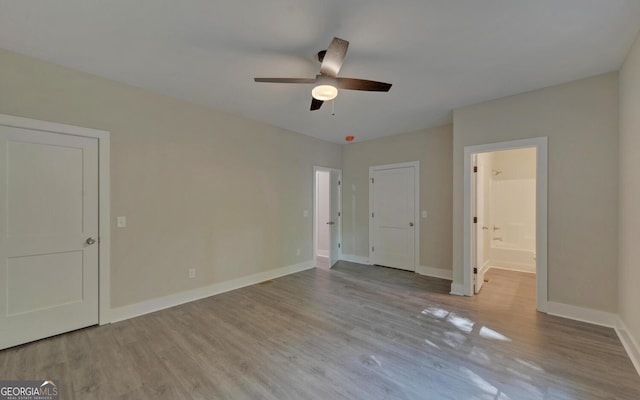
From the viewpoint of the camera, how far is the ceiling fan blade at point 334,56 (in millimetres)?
1935

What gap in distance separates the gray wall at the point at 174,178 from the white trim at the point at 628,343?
165 inches

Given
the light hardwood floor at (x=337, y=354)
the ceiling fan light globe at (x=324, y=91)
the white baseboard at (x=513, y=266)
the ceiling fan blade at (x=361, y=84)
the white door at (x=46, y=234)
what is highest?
the ceiling fan blade at (x=361, y=84)

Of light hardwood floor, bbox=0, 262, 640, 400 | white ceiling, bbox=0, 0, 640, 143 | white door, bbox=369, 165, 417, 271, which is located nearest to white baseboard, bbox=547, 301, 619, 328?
light hardwood floor, bbox=0, 262, 640, 400

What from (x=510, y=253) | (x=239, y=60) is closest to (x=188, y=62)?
(x=239, y=60)

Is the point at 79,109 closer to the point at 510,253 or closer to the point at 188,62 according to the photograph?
the point at 188,62

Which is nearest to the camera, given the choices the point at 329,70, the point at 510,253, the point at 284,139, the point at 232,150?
the point at 329,70

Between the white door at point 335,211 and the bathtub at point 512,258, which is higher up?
the white door at point 335,211

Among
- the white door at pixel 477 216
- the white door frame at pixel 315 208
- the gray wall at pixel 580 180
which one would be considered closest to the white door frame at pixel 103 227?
the white door frame at pixel 315 208

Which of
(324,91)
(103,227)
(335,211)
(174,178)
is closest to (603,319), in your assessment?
(324,91)

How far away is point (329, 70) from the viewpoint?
2180mm

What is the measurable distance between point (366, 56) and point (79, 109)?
3.01m

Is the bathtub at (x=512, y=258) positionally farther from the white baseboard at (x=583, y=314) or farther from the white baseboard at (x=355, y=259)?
the white baseboard at (x=355, y=259)

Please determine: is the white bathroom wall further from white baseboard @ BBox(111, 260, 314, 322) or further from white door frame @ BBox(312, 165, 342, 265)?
white baseboard @ BBox(111, 260, 314, 322)

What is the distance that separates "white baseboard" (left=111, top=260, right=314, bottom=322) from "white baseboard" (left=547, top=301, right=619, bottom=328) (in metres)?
3.74
